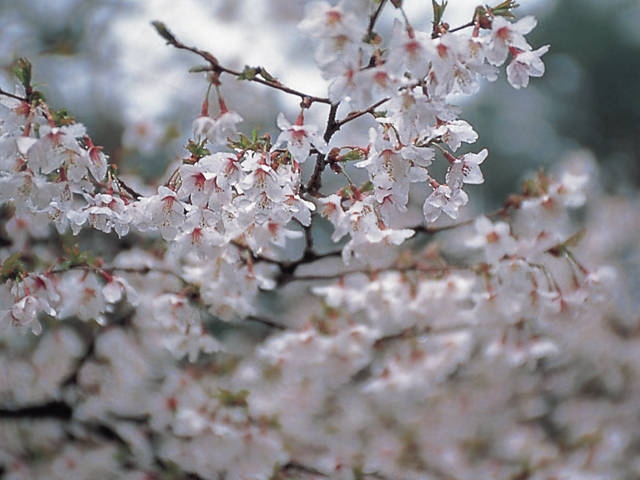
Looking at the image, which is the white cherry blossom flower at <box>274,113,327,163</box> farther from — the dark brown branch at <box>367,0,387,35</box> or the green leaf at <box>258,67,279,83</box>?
the dark brown branch at <box>367,0,387,35</box>

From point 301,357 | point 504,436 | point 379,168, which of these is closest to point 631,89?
point 504,436

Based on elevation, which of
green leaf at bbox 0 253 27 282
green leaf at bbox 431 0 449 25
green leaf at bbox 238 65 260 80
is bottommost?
green leaf at bbox 0 253 27 282

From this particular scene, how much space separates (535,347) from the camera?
2314 millimetres

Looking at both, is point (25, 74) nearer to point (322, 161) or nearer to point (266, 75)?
point (266, 75)

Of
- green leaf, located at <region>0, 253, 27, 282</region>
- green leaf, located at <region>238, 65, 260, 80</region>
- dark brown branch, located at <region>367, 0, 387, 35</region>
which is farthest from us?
green leaf, located at <region>0, 253, 27, 282</region>

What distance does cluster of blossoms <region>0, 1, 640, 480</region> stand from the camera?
3.55ft

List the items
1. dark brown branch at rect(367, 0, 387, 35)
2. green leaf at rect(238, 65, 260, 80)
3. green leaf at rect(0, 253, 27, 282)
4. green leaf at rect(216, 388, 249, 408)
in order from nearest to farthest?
dark brown branch at rect(367, 0, 387, 35)
green leaf at rect(238, 65, 260, 80)
green leaf at rect(0, 253, 27, 282)
green leaf at rect(216, 388, 249, 408)

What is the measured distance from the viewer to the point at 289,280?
185cm

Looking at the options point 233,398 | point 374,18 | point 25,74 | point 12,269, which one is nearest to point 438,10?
point 374,18

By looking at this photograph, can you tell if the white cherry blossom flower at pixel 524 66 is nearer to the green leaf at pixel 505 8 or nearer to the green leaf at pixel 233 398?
the green leaf at pixel 505 8

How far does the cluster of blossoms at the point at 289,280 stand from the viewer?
108cm

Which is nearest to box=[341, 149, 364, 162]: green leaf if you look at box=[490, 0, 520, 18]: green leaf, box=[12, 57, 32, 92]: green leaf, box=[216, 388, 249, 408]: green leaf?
box=[490, 0, 520, 18]: green leaf

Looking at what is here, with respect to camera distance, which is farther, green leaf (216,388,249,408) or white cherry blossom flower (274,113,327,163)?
green leaf (216,388,249,408)

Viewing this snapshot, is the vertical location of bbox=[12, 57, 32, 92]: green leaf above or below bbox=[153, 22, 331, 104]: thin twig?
below
